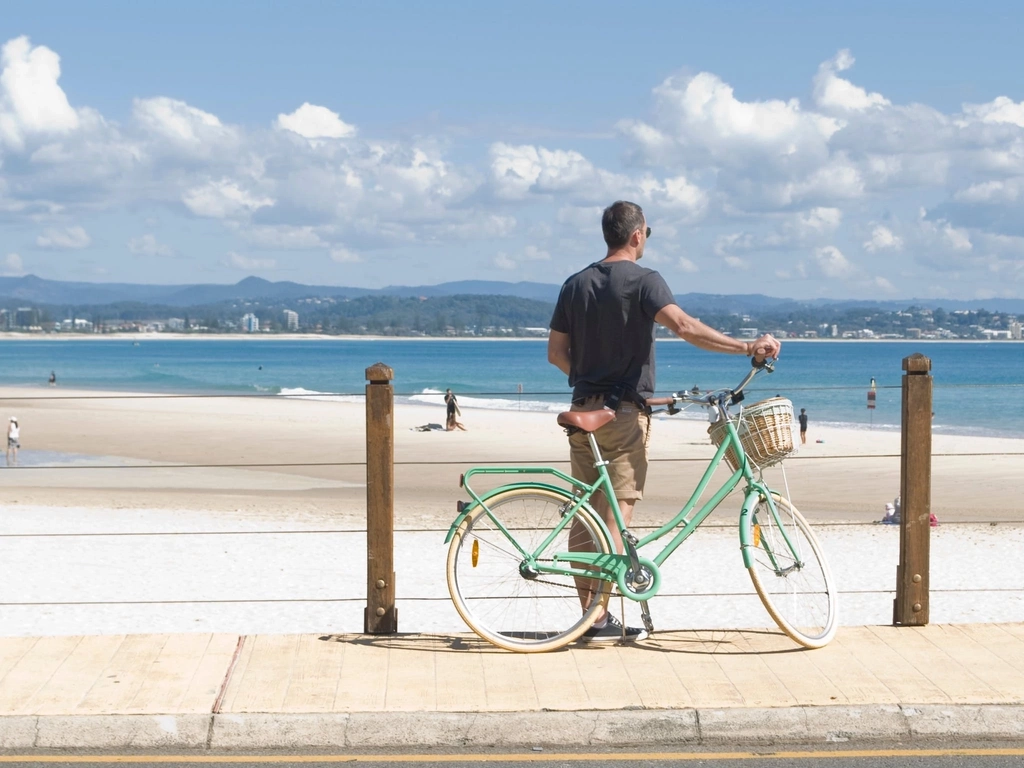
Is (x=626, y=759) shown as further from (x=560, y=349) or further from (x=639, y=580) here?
(x=560, y=349)

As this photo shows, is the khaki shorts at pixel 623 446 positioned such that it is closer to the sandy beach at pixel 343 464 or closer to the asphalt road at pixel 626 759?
the asphalt road at pixel 626 759

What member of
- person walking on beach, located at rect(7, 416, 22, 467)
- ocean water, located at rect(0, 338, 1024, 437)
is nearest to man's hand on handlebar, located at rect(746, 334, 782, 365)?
person walking on beach, located at rect(7, 416, 22, 467)

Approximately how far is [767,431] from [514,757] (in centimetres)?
199

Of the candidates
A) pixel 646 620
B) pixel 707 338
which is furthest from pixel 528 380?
pixel 707 338

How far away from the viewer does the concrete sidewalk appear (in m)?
5.04

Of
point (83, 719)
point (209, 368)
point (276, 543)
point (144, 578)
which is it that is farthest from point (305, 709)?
point (209, 368)

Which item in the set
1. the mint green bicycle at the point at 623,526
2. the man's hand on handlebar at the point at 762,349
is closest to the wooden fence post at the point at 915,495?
the mint green bicycle at the point at 623,526

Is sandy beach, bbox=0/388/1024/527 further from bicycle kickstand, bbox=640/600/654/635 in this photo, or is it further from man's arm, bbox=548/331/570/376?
man's arm, bbox=548/331/570/376

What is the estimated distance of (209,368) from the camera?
354 feet

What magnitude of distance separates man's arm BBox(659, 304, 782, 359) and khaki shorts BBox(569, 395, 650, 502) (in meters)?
0.48

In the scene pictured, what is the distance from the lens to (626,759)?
16.0ft

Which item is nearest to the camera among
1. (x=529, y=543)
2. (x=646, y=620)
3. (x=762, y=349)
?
(x=762, y=349)

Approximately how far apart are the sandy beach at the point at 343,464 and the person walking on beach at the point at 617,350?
3.63m

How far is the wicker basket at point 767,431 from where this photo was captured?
19.4 ft
